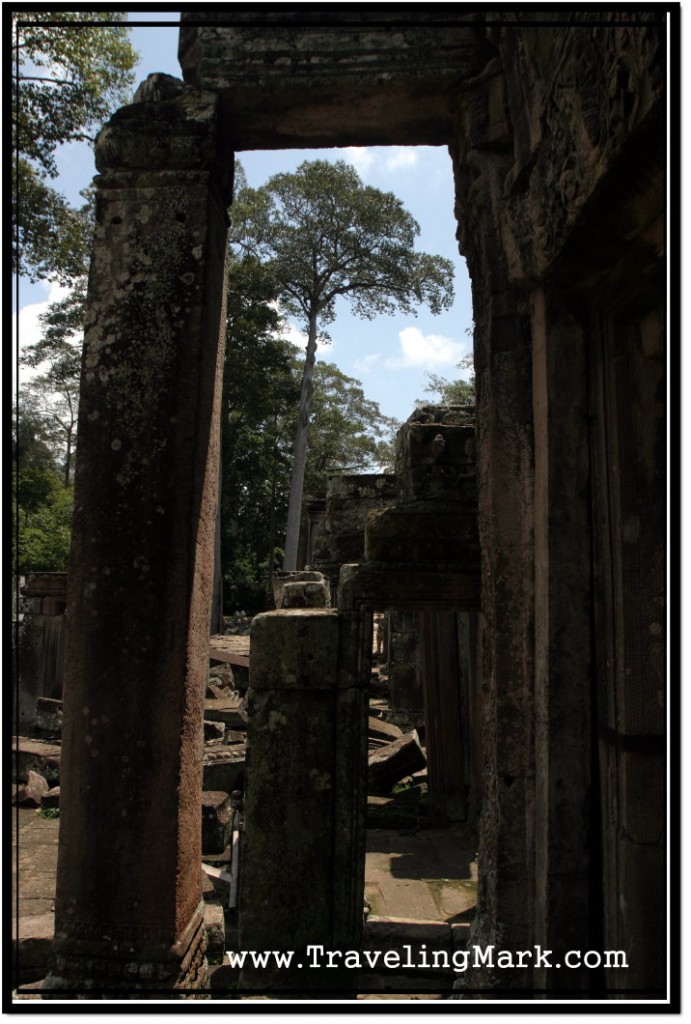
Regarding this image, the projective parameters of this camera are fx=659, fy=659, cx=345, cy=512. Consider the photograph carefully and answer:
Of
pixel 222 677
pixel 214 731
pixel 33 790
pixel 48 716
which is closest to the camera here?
pixel 33 790

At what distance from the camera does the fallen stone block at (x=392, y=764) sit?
760cm

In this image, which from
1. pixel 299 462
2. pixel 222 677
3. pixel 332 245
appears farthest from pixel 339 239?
pixel 222 677

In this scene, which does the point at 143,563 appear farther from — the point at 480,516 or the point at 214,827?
the point at 214,827

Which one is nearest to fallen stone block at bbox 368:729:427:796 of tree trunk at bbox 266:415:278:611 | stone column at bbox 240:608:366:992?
stone column at bbox 240:608:366:992

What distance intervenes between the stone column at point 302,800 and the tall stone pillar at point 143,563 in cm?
46

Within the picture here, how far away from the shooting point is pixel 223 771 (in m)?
7.15

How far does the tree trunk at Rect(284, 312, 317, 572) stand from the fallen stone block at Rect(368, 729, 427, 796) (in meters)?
10.6

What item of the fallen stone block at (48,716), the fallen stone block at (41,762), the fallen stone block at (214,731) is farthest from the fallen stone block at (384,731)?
the fallen stone block at (48,716)

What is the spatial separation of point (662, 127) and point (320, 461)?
29275 millimetres

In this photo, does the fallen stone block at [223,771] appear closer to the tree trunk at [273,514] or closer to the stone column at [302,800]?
the stone column at [302,800]

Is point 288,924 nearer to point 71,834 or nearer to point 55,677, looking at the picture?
point 71,834

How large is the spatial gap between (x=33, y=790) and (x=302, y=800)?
5558 mm

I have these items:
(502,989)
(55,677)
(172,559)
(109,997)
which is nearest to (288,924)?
(109,997)

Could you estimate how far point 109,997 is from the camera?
2486 millimetres
